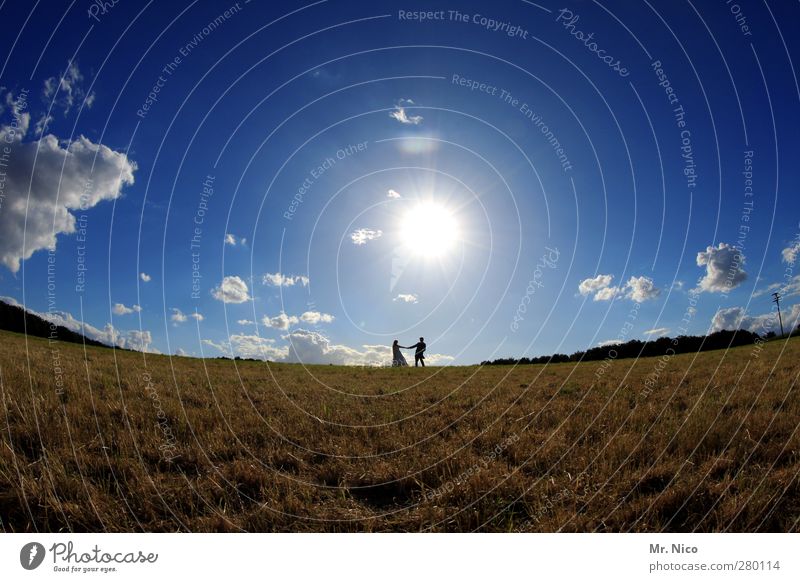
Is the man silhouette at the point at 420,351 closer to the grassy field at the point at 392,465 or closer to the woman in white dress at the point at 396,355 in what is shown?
the woman in white dress at the point at 396,355

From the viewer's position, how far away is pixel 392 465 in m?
5.67

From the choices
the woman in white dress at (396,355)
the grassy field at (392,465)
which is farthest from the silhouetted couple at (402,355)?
the grassy field at (392,465)

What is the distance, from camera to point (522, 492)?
15.3 feet

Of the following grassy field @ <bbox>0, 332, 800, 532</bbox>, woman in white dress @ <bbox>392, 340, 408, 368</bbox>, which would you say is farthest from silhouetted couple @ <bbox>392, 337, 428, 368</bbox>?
grassy field @ <bbox>0, 332, 800, 532</bbox>

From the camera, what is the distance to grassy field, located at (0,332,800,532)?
412 centimetres

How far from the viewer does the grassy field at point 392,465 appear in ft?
13.5

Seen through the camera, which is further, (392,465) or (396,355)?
(396,355)

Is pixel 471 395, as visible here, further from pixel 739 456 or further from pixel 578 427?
pixel 739 456

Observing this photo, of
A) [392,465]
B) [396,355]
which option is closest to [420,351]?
[396,355]

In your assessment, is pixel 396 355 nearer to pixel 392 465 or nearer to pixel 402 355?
pixel 402 355

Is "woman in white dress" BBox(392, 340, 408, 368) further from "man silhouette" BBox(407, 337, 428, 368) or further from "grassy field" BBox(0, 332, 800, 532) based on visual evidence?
"grassy field" BBox(0, 332, 800, 532)

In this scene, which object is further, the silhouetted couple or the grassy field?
the silhouetted couple

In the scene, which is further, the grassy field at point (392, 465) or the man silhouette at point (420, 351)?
the man silhouette at point (420, 351)
